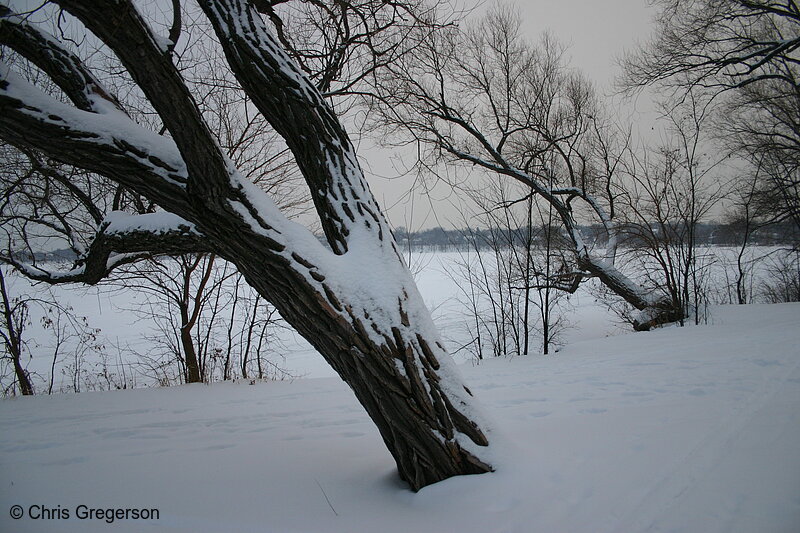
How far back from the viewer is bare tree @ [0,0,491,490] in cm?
160

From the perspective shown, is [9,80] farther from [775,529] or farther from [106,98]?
[775,529]

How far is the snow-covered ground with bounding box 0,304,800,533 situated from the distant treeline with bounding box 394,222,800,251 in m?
3.02

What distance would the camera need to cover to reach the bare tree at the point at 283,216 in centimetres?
160

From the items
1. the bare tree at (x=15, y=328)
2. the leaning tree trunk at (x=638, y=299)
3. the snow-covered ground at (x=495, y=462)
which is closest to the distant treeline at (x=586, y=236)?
the leaning tree trunk at (x=638, y=299)

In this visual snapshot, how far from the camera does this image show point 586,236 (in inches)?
386

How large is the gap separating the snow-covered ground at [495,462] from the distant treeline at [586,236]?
119 inches

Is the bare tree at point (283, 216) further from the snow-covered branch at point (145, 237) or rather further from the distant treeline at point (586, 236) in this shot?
the distant treeline at point (586, 236)

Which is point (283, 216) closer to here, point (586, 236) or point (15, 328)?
point (15, 328)

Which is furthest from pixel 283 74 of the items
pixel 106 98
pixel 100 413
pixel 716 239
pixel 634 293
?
pixel 716 239

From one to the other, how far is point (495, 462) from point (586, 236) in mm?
9336

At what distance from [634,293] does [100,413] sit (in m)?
9.65

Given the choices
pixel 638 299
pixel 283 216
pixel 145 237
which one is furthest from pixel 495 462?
pixel 638 299

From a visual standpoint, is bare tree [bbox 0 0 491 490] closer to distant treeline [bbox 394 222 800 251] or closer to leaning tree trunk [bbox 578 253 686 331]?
distant treeline [bbox 394 222 800 251]

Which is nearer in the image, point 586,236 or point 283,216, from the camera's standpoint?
point 283,216
